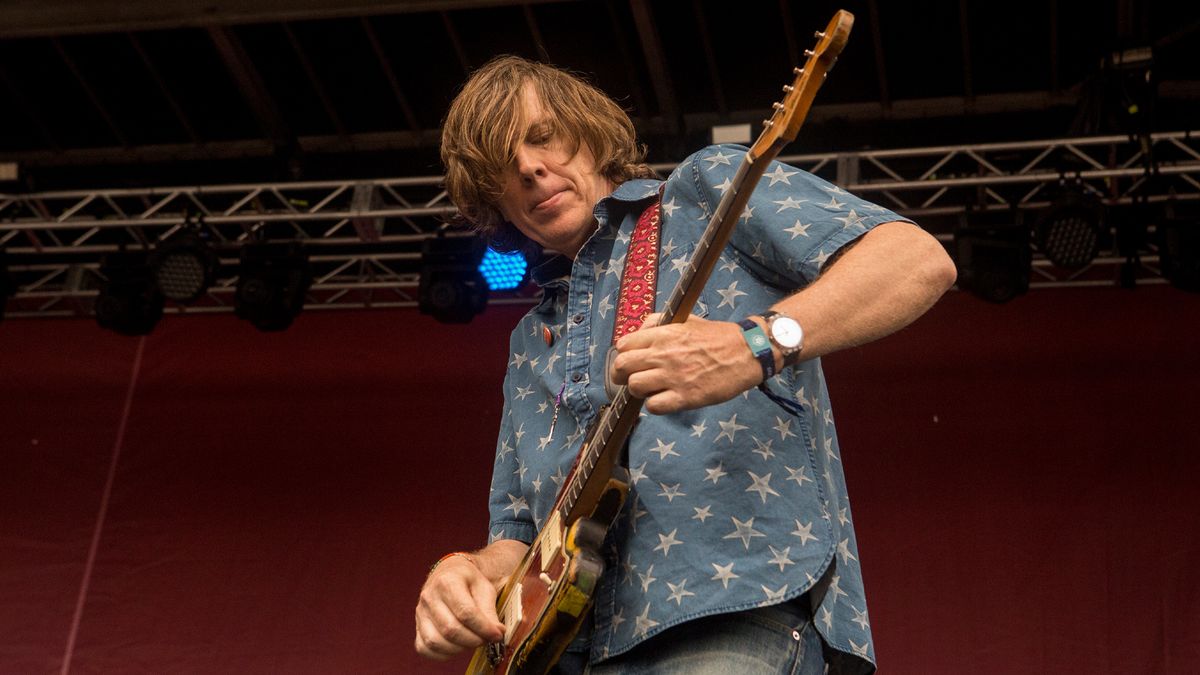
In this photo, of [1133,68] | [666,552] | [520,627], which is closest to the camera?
[666,552]

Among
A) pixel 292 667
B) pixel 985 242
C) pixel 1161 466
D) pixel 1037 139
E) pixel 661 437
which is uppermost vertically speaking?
pixel 1037 139

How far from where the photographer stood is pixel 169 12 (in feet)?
17.3

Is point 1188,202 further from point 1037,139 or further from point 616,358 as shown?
point 616,358

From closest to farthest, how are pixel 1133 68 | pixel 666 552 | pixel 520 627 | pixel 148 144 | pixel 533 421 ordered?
1. pixel 666 552
2. pixel 520 627
3. pixel 533 421
4. pixel 1133 68
5. pixel 148 144

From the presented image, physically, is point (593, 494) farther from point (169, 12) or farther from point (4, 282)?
point (4, 282)

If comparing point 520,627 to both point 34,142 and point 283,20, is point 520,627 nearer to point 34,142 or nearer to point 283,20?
point 283,20

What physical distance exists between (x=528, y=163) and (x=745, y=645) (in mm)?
791

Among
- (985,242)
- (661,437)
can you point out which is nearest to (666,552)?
(661,437)

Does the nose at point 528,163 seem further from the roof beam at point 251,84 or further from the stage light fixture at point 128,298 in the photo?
the stage light fixture at point 128,298

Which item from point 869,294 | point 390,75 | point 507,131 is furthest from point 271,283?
point 869,294

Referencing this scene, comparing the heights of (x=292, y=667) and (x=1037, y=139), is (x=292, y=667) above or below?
below

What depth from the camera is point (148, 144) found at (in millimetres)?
6191

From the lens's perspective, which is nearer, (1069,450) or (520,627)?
(520,627)

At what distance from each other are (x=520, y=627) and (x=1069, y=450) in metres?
4.30
